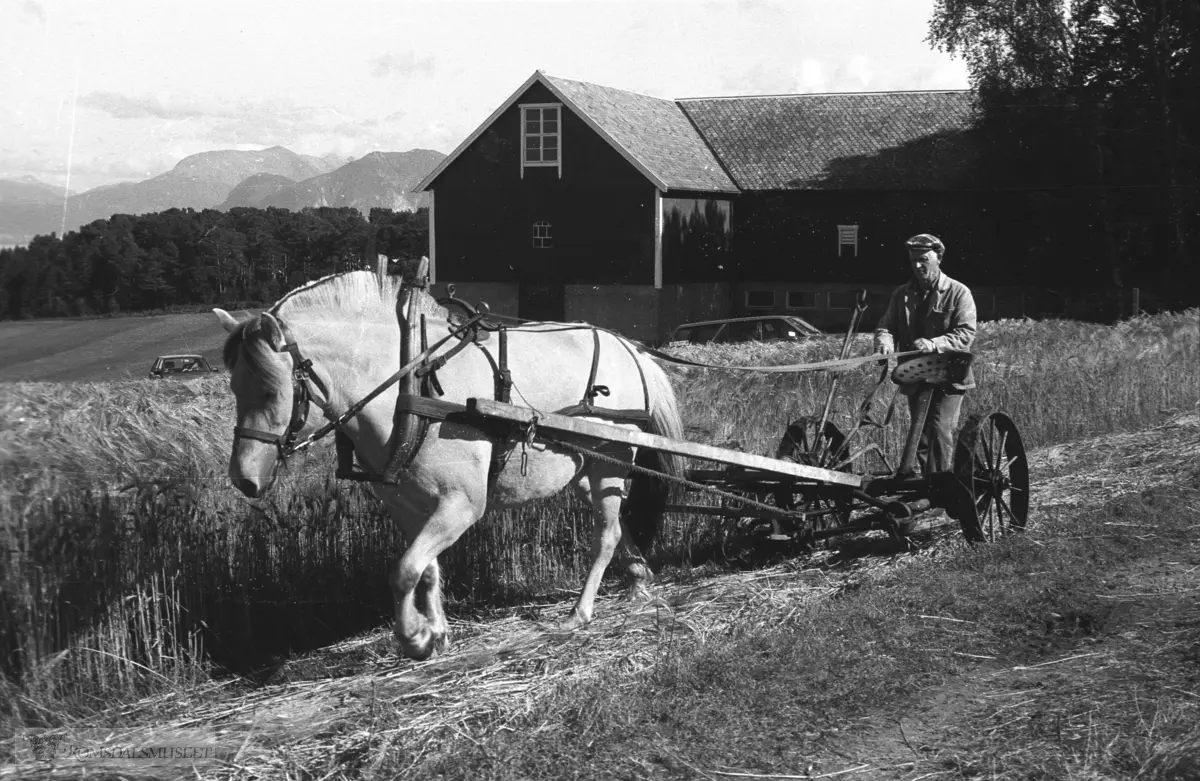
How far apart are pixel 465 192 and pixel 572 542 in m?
27.0

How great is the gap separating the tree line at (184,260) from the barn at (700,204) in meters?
16.1

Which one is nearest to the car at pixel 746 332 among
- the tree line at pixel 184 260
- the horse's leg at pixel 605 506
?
the tree line at pixel 184 260

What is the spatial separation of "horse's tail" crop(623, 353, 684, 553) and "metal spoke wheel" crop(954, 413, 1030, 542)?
1852 mm

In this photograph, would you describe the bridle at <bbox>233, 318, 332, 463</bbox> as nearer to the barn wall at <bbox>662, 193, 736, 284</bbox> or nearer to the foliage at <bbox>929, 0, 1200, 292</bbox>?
the barn wall at <bbox>662, 193, 736, 284</bbox>

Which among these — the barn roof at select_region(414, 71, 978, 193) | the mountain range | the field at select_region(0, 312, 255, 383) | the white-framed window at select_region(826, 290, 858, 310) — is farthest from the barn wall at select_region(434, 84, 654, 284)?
the field at select_region(0, 312, 255, 383)

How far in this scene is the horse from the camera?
5766 mm

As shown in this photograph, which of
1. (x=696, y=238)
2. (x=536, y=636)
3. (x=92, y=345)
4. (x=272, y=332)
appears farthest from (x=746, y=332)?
(x=272, y=332)

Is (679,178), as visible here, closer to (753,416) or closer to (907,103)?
(907,103)

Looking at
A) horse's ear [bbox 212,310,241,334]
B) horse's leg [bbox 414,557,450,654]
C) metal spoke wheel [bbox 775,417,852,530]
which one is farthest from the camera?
metal spoke wheel [bbox 775,417,852,530]

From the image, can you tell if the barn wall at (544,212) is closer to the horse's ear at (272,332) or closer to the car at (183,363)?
the car at (183,363)

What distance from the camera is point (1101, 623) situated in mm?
6551

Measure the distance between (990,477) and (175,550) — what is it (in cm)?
529

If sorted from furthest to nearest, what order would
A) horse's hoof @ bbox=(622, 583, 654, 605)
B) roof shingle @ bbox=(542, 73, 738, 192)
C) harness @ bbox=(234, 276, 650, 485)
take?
1. roof shingle @ bbox=(542, 73, 738, 192)
2. horse's hoof @ bbox=(622, 583, 654, 605)
3. harness @ bbox=(234, 276, 650, 485)

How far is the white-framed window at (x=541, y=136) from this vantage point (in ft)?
110
